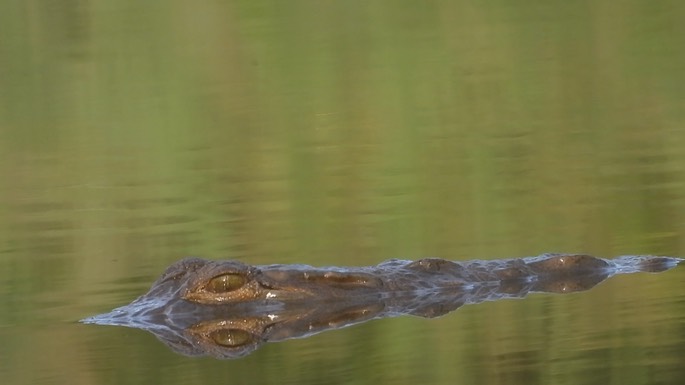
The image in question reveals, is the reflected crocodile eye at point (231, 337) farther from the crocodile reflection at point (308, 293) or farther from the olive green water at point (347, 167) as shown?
the olive green water at point (347, 167)

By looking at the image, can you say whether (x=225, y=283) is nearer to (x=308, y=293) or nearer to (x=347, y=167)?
(x=308, y=293)

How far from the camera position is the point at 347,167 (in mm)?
12258

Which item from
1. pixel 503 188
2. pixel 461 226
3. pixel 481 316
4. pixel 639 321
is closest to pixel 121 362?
pixel 481 316

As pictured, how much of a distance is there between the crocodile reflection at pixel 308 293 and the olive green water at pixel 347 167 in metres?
0.23

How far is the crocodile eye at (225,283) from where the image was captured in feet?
22.7

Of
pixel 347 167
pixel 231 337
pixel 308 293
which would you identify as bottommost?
pixel 231 337

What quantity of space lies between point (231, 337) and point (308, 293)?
0.62 metres

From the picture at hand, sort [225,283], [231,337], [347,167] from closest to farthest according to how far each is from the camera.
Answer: [231,337] < [225,283] < [347,167]

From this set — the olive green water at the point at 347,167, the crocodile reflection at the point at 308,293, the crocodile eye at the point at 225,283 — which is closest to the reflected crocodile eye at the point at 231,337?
the crocodile reflection at the point at 308,293

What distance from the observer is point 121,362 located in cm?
621

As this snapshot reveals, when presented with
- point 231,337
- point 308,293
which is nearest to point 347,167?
point 308,293

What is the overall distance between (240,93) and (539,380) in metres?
11.4

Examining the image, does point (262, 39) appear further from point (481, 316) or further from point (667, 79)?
point (481, 316)

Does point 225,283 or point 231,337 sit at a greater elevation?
point 225,283
